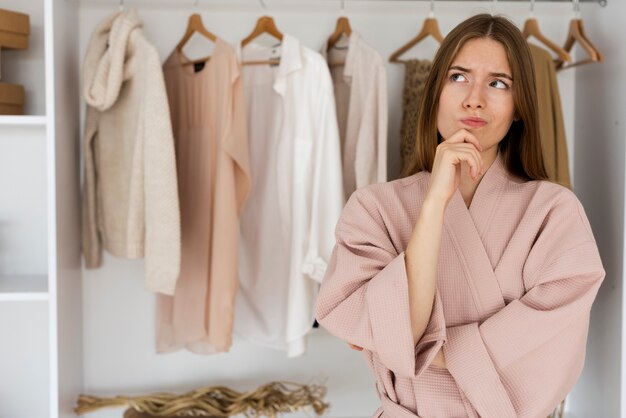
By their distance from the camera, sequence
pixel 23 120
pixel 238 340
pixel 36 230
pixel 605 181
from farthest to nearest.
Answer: pixel 238 340
pixel 36 230
pixel 605 181
pixel 23 120

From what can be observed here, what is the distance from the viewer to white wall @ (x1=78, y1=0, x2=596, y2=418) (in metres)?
2.61

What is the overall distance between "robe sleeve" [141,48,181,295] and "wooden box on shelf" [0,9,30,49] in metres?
0.44

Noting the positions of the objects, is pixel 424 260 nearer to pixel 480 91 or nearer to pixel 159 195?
pixel 480 91

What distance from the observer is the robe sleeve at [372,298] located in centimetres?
142

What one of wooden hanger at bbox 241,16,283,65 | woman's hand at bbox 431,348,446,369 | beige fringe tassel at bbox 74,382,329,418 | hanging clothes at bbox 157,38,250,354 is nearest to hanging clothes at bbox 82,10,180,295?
hanging clothes at bbox 157,38,250,354

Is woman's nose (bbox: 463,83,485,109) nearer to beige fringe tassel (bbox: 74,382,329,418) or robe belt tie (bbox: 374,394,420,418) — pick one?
robe belt tie (bbox: 374,394,420,418)

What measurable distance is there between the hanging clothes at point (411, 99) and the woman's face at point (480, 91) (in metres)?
0.78

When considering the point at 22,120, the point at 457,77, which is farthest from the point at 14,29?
the point at 457,77

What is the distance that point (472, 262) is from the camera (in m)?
1.56

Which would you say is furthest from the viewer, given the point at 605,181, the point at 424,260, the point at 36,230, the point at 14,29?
the point at 36,230

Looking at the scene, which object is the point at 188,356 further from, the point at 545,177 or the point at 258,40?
the point at 545,177

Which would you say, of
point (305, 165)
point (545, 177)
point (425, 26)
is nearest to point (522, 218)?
point (545, 177)

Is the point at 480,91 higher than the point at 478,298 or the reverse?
higher

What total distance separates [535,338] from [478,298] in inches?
5.2
